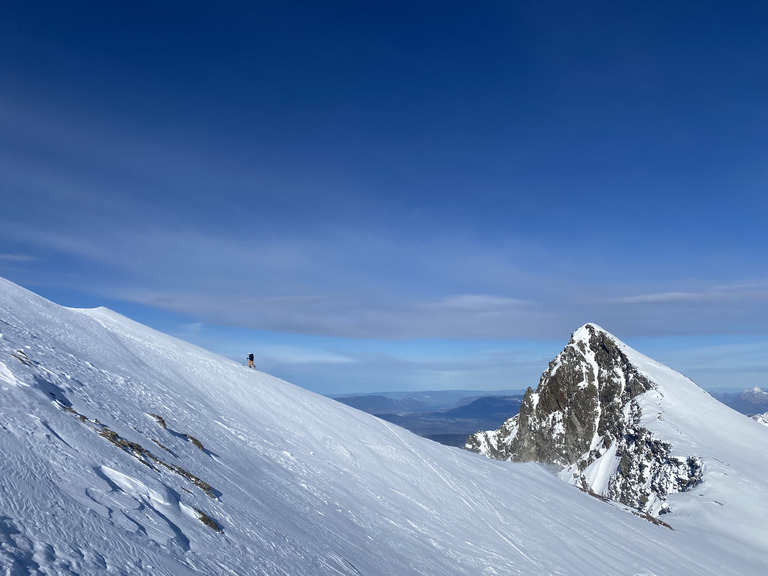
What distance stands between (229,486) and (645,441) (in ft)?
272

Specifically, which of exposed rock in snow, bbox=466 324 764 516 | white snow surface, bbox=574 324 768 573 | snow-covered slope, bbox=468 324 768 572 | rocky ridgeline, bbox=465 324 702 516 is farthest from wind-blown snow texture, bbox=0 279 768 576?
rocky ridgeline, bbox=465 324 702 516

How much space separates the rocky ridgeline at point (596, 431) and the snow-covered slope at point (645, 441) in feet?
0.77

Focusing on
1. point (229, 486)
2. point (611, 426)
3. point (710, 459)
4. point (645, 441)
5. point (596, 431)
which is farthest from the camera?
point (596, 431)

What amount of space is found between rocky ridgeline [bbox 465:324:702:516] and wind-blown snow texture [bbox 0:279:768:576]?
3963cm

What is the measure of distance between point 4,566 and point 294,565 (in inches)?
250

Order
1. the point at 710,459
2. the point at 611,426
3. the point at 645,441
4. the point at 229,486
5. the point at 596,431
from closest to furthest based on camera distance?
the point at 229,486, the point at 710,459, the point at 645,441, the point at 611,426, the point at 596,431

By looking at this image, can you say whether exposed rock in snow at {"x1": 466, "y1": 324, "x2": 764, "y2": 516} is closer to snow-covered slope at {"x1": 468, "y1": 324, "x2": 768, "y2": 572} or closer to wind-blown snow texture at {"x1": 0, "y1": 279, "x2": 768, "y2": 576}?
snow-covered slope at {"x1": 468, "y1": 324, "x2": 768, "y2": 572}

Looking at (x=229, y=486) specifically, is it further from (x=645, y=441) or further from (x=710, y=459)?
(x=645, y=441)

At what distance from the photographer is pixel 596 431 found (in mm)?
100250

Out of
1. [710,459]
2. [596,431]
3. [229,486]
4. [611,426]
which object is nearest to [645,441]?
[710,459]

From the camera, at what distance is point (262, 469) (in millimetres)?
16281

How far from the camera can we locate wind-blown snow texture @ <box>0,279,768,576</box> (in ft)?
25.1

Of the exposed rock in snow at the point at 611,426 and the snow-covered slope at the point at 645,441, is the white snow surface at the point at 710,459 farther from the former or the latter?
the exposed rock in snow at the point at 611,426

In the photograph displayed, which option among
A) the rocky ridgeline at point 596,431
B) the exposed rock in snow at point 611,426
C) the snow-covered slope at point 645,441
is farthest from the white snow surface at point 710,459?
the rocky ridgeline at point 596,431
